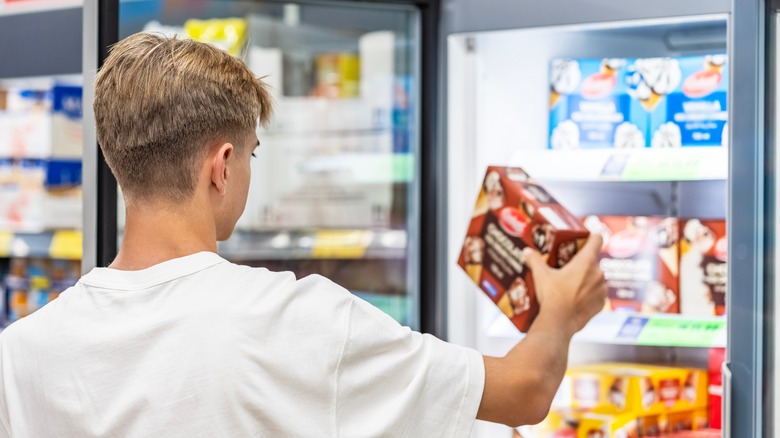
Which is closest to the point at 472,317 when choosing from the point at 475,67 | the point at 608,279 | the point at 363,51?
the point at 608,279

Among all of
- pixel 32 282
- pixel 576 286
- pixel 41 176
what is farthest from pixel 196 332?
pixel 32 282

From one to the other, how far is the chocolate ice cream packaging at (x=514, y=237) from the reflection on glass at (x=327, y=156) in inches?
44.6

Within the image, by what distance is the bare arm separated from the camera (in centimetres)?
136

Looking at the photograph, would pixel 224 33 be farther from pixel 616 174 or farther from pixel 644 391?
pixel 644 391

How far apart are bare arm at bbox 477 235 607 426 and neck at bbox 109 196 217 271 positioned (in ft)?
1.55

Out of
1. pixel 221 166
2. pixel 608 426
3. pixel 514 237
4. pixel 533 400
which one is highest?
pixel 221 166

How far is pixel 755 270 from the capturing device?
1604 millimetres

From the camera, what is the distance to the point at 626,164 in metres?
2.00

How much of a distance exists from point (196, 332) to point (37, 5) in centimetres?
140

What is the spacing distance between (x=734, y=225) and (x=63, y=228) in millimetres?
2155

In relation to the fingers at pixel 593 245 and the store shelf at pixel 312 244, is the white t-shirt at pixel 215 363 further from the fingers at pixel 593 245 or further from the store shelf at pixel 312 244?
the store shelf at pixel 312 244

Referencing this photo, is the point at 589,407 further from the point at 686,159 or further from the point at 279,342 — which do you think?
the point at 279,342

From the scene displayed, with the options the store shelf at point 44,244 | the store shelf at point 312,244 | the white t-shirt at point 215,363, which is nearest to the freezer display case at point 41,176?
→ the store shelf at point 44,244

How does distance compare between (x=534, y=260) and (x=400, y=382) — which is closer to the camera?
(x=400, y=382)
